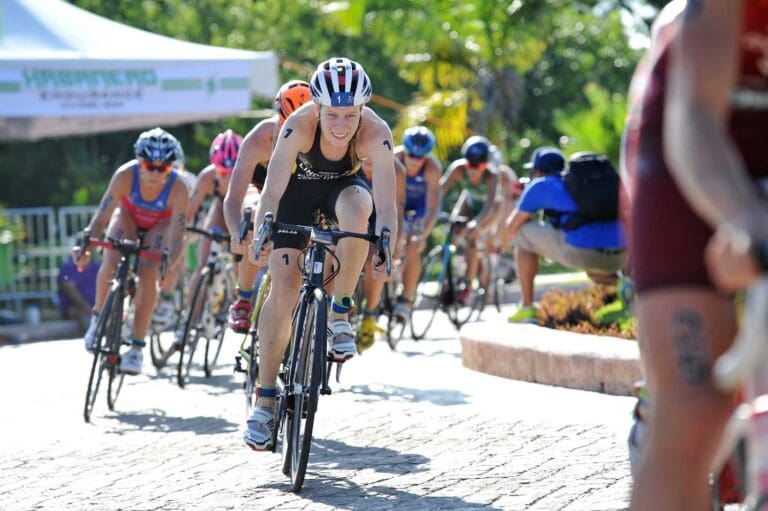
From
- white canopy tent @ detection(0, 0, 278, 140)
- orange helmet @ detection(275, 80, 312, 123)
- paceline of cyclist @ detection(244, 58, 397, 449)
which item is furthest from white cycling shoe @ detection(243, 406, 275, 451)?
white canopy tent @ detection(0, 0, 278, 140)

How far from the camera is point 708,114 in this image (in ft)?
11.0

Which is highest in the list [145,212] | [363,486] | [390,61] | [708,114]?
[390,61]

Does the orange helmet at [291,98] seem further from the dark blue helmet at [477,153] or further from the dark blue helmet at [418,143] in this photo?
the dark blue helmet at [477,153]

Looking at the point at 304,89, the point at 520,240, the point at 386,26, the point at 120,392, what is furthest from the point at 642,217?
the point at 386,26

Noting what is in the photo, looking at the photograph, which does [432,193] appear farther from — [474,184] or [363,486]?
[363,486]

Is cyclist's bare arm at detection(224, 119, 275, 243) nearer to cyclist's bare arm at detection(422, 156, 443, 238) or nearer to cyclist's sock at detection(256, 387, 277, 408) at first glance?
cyclist's sock at detection(256, 387, 277, 408)

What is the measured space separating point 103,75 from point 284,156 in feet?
39.8

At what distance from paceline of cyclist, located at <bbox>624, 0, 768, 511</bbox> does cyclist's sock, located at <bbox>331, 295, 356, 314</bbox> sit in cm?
385

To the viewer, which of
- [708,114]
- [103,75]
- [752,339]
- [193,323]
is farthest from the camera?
[103,75]

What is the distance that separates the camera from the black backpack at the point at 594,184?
1209 cm

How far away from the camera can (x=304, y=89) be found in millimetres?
9734

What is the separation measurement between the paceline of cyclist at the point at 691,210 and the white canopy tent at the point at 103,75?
1571 centimetres

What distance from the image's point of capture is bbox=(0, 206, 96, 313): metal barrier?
20328mm

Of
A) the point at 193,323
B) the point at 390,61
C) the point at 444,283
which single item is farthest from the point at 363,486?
the point at 390,61
